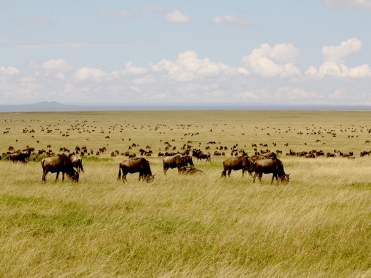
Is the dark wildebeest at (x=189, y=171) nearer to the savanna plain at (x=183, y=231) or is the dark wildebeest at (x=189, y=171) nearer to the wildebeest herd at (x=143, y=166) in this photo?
the wildebeest herd at (x=143, y=166)

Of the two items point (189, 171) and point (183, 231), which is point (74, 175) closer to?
point (189, 171)

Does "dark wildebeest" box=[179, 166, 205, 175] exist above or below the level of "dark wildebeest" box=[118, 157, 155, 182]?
below

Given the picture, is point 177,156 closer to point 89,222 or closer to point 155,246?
point 89,222

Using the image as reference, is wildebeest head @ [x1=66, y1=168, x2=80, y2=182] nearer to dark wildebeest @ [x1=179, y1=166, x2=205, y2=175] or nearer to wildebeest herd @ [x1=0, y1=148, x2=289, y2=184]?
wildebeest herd @ [x1=0, y1=148, x2=289, y2=184]

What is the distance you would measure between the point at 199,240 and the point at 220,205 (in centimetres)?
353

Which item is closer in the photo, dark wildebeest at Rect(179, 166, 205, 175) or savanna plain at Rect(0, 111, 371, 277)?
savanna plain at Rect(0, 111, 371, 277)

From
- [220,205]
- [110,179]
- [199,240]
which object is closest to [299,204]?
[220,205]

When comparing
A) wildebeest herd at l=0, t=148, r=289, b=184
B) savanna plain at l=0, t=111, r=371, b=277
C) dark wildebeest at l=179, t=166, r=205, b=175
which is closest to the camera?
savanna plain at l=0, t=111, r=371, b=277

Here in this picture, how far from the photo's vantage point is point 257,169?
16.5m

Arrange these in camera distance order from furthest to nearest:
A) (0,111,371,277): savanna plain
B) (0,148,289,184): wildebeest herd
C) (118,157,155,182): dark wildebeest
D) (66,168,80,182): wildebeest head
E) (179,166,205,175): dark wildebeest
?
(179,166,205,175): dark wildebeest → (118,157,155,182): dark wildebeest → (0,148,289,184): wildebeest herd → (66,168,80,182): wildebeest head → (0,111,371,277): savanna plain

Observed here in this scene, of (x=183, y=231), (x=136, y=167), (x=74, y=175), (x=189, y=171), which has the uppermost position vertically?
(x=136, y=167)

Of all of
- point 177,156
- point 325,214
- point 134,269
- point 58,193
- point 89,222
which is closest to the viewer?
point 134,269

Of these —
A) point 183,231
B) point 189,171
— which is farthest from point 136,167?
point 183,231

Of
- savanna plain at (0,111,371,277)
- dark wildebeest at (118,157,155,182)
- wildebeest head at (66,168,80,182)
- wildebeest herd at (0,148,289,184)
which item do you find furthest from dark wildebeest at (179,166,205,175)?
wildebeest head at (66,168,80,182)
